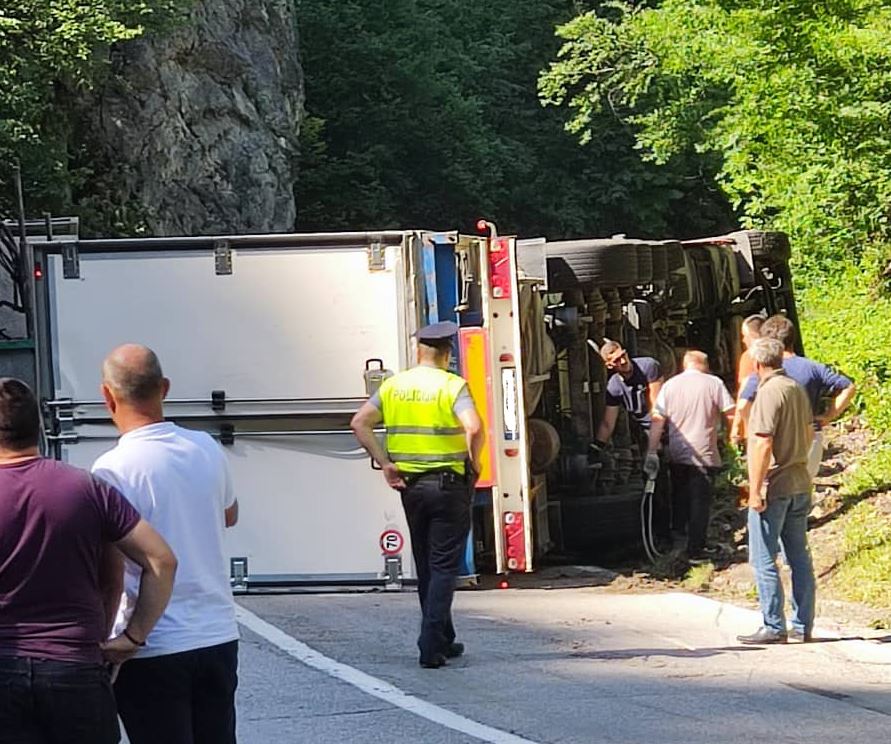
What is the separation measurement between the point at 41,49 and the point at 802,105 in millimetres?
9623

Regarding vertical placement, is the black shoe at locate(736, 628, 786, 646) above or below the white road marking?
below

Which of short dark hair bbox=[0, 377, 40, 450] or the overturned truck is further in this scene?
the overturned truck

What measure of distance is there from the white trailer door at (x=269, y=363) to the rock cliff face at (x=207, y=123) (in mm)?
15098

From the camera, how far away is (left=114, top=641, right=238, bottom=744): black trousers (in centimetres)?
434

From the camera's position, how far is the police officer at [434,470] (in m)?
7.91

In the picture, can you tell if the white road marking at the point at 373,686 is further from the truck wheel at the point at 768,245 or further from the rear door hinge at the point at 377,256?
the truck wheel at the point at 768,245

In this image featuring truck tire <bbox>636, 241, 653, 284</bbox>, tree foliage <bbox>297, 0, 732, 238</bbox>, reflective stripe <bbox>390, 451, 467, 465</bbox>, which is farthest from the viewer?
tree foliage <bbox>297, 0, 732, 238</bbox>

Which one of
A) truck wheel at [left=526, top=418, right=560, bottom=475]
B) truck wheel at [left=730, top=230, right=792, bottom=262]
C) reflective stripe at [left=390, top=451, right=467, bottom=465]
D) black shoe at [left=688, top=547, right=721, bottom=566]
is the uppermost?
truck wheel at [left=730, top=230, right=792, bottom=262]

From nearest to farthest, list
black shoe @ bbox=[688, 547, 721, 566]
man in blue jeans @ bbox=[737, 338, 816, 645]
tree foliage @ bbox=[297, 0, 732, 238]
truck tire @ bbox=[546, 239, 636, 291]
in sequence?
man in blue jeans @ bbox=[737, 338, 816, 645]
black shoe @ bbox=[688, 547, 721, 566]
truck tire @ bbox=[546, 239, 636, 291]
tree foliage @ bbox=[297, 0, 732, 238]

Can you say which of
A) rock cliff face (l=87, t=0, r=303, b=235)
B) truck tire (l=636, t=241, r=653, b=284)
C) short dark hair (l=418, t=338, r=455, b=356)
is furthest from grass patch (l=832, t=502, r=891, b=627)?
rock cliff face (l=87, t=0, r=303, b=235)

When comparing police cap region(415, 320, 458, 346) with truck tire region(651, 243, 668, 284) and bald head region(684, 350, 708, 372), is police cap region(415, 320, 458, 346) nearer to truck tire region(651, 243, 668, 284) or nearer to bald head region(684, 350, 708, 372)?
bald head region(684, 350, 708, 372)

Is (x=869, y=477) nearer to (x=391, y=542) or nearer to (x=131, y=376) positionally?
(x=391, y=542)

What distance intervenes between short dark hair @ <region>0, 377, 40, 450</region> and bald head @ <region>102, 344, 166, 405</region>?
0.98 feet

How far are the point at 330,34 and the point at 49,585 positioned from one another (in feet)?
134
